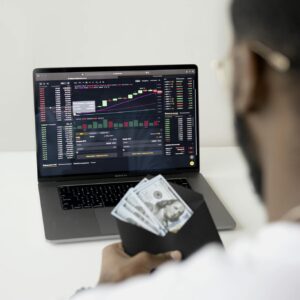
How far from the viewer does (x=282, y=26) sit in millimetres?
755

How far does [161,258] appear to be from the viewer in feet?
4.24

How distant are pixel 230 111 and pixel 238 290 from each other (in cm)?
25

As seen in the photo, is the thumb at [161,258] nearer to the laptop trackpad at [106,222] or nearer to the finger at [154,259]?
the finger at [154,259]

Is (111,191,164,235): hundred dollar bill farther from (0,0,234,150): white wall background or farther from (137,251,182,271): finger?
(0,0,234,150): white wall background

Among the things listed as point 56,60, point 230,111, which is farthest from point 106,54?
point 230,111

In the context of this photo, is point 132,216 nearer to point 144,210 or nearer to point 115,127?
point 144,210

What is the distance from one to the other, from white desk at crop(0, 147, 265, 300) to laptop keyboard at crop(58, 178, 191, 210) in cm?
8

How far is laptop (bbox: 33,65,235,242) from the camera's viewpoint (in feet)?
6.12

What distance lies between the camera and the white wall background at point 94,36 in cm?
220

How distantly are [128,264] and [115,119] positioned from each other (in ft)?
2.25

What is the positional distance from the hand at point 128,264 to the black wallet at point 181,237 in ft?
0.08

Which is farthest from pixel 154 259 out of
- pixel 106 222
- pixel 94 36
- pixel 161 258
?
pixel 94 36

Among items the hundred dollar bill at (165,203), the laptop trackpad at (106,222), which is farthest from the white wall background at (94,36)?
the hundred dollar bill at (165,203)

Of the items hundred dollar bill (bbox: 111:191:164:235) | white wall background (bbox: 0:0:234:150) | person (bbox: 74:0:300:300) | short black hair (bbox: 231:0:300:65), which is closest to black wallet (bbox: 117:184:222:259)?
hundred dollar bill (bbox: 111:191:164:235)
